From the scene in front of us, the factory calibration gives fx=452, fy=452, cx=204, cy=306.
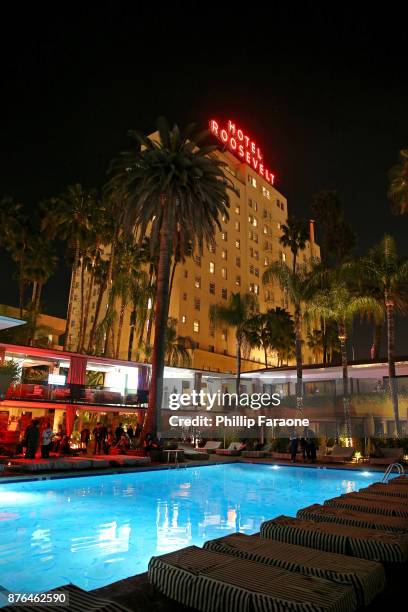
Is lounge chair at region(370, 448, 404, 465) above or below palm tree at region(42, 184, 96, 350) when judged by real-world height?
below

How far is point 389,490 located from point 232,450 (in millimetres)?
21033

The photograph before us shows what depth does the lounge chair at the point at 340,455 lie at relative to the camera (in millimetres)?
25953

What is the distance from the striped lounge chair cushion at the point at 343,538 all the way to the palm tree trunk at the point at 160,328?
19.6 m

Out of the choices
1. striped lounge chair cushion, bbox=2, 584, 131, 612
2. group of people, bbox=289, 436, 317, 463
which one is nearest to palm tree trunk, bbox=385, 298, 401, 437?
group of people, bbox=289, 436, 317, 463

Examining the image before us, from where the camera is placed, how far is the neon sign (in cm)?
7488

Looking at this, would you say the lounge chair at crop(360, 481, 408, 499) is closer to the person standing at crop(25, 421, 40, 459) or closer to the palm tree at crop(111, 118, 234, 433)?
the person standing at crop(25, 421, 40, 459)

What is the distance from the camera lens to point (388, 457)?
25234 mm

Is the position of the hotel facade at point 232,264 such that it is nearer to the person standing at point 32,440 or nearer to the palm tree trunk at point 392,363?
the palm tree trunk at point 392,363

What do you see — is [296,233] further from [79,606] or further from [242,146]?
[79,606]

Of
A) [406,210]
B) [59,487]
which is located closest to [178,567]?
[59,487]

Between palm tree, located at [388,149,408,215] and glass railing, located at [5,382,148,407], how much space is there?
82.4ft

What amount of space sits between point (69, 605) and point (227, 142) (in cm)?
7881

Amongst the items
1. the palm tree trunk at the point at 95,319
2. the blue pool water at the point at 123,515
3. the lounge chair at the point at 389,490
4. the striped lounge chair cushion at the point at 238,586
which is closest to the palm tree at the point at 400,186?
the blue pool water at the point at 123,515

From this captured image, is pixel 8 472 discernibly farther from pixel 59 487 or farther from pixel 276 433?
pixel 276 433
